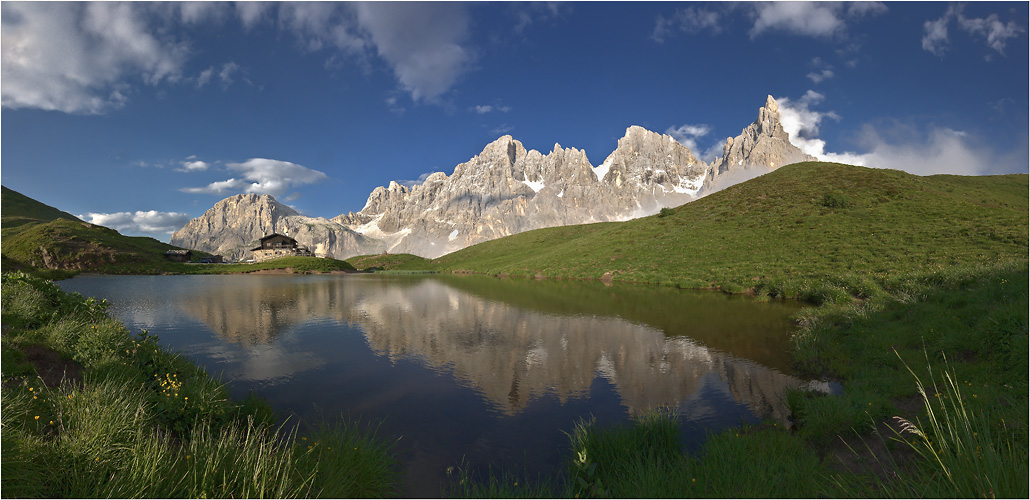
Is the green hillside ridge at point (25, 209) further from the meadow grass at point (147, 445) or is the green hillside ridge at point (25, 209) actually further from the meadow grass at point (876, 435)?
the meadow grass at point (876, 435)

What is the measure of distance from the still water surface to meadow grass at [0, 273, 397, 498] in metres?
1.63

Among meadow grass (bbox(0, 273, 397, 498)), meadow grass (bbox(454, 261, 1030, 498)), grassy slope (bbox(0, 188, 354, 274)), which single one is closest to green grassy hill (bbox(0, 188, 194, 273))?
grassy slope (bbox(0, 188, 354, 274))

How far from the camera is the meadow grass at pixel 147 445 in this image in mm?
4836

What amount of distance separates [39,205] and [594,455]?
11523 inches

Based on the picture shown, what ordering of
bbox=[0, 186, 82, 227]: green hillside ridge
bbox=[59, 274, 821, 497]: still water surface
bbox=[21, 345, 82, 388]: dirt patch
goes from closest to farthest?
1. bbox=[21, 345, 82, 388]: dirt patch
2. bbox=[59, 274, 821, 497]: still water surface
3. bbox=[0, 186, 82, 227]: green hillside ridge

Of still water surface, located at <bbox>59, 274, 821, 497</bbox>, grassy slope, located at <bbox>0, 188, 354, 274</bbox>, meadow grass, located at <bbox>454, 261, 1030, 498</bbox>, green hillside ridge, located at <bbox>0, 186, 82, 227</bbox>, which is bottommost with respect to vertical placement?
still water surface, located at <bbox>59, 274, 821, 497</bbox>

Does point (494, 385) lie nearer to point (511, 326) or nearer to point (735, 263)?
point (511, 326)

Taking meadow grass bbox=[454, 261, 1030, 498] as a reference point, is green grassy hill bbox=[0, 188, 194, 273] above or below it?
above

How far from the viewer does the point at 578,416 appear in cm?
1062

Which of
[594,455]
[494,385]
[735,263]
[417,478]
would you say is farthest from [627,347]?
[735,263]

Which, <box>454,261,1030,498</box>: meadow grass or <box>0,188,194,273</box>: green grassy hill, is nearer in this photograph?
<box>454,261,1030,498</box>: meadow grass

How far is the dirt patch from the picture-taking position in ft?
31.4

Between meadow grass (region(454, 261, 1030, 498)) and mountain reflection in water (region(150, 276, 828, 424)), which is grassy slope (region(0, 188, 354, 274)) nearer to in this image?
mountain reflection in water (region(150, 276, 828, 424))

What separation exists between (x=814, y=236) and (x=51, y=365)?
7376 centimetres
